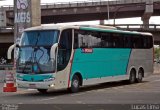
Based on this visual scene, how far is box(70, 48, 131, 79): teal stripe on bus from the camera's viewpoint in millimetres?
22892

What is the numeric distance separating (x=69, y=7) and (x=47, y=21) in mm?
11277

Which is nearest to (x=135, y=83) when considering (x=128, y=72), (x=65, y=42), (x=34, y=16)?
(x=128, y=72)

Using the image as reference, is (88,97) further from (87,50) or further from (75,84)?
(87,50)

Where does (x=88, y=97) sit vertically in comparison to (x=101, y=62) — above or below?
below

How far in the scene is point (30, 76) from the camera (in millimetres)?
20953

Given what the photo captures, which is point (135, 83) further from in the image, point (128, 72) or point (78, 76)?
point (78, 76)

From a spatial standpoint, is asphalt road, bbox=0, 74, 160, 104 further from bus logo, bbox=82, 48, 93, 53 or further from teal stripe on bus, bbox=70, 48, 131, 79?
bus logo, bbox=82, 48, 93, 53

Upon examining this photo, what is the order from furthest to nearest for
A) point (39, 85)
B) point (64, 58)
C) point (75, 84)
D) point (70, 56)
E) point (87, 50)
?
point (87, 50) < point (75, 84) < point (70, 56) < point (64, 58) < point (39, 85)

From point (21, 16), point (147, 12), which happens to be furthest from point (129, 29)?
point (21, 16)

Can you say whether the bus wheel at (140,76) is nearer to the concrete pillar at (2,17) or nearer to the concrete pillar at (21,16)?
the concrete pillar at (21,16)

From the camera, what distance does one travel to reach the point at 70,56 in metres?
22.0

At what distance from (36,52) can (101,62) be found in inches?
202

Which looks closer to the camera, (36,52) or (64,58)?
(36,52)

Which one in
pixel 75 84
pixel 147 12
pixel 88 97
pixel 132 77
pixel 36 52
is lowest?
pixel 88 97
